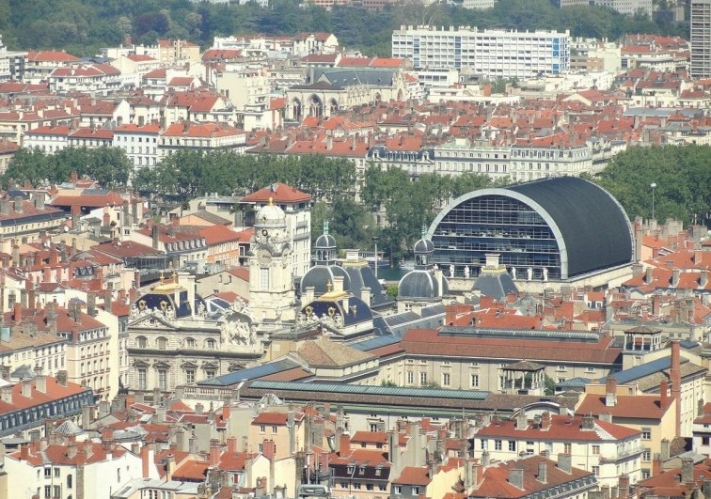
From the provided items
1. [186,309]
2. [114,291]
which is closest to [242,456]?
[186,309]

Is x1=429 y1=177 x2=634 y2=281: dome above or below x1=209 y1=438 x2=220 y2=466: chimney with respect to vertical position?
below

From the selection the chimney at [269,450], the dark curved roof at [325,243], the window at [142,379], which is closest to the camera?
the chimney at [269,450]

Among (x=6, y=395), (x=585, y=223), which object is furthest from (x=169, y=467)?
(x=585, y=223)

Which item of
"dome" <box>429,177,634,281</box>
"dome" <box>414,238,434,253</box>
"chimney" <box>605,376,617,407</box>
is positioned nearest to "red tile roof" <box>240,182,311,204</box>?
"dome" <box>429,177,634,281</box>

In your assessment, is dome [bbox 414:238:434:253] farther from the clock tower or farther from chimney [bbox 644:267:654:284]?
chimney [bbox 644:267:654:284]

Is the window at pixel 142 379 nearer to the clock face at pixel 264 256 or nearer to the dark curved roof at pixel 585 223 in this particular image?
the clock face at pixel 264 256

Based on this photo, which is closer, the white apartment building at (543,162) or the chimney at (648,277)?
the chimney at (648,277)

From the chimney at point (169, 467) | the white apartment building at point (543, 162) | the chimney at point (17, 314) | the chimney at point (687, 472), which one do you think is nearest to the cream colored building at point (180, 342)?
the chimney at point (17, 314)
